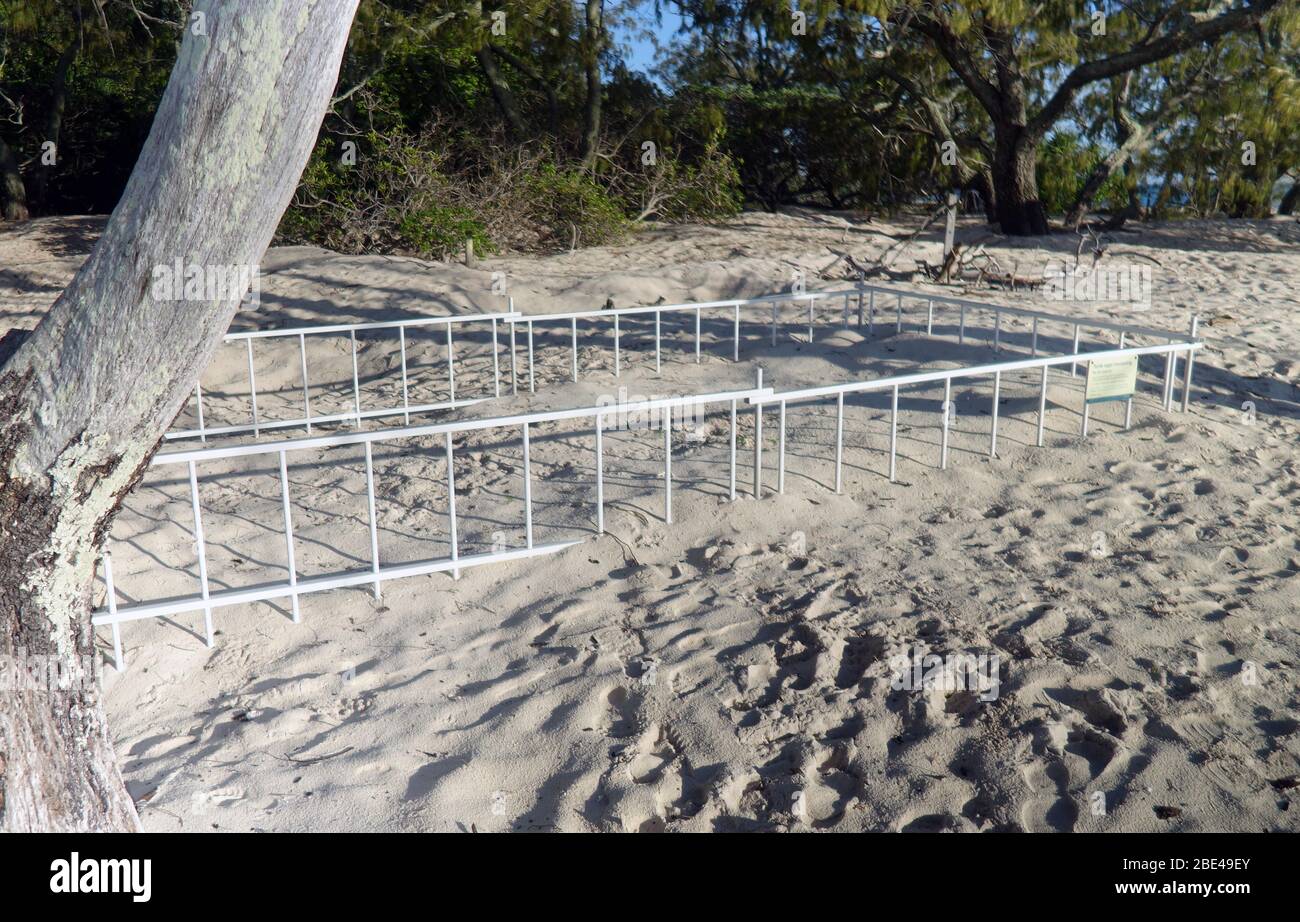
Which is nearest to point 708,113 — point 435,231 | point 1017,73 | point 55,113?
point 1017,73

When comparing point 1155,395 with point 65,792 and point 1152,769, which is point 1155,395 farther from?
point 65,792

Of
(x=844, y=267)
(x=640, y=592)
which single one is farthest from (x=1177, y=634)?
(x=844, y=267)

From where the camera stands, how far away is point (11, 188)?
18297 mm

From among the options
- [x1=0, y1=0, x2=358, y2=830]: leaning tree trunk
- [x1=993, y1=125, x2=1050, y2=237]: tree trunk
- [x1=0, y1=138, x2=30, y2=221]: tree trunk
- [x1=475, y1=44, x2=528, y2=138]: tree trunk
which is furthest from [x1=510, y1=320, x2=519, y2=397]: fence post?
[x1=0, y1=138, x2=30, y2=221]: tree trunk

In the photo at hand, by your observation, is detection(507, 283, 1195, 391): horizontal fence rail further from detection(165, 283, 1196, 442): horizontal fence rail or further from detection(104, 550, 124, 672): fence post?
detection(104, 550, 124, 672): fence post

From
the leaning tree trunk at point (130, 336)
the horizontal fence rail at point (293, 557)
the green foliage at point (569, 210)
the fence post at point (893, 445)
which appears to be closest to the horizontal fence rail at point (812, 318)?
the fence post at point (893, 445)

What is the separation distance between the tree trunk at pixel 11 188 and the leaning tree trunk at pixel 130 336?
18.3 meters

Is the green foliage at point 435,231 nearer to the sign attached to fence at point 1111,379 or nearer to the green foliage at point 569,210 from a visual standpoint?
the green foliage at point 569,210

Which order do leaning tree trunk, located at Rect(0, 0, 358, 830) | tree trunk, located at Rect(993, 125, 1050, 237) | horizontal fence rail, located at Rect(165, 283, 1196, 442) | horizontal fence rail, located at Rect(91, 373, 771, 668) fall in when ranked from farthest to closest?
tree trunk, located at Rect(993, 125, 1050, 237), horizontal fence rail, located at Rect(165, 283, 1196, 442), horizontal fence rail, located at Rect(91, 373, 771, 668), leaning tree trunk, located at Rect(0, 0, 358, 830)

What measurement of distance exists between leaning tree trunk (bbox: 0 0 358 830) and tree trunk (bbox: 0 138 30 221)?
1830 cm

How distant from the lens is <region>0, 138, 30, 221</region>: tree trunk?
18094 millimetres

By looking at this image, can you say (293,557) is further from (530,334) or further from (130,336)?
(530,334)

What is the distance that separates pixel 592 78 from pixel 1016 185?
7.47 metres

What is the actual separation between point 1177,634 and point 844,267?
36.7 feet
